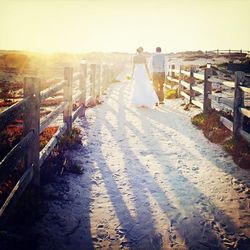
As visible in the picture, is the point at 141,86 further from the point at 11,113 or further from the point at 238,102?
the point at 11,113

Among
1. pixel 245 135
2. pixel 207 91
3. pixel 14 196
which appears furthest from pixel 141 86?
pixel 14 196

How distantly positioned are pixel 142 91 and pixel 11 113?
9.15m

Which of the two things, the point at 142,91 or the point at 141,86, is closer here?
the point at 142,91

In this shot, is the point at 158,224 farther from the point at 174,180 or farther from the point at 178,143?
the point at 178,143

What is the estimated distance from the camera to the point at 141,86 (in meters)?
12.5

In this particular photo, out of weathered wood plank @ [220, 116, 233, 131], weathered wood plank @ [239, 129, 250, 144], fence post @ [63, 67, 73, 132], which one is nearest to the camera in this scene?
weathered wood plank @ [239, 129, 250, 144]

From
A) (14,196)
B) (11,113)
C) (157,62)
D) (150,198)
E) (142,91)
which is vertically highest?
(157,62)

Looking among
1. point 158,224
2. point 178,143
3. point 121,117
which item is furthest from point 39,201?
point 121,117

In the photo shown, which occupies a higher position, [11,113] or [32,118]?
[11,113]

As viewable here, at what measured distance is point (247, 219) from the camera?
4137 mm

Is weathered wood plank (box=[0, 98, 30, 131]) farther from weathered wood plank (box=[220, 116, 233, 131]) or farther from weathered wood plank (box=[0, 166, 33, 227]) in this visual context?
weathered wood plank (box=[220, 116, 233, 131])

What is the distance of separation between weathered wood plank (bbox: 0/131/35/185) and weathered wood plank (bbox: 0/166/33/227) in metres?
0.29

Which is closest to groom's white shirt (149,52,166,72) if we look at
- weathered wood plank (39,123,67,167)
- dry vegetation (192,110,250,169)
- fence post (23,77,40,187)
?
dry vegetation (192,110,250,169)

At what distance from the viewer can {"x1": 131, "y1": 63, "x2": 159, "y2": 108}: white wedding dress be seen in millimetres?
12352
